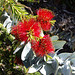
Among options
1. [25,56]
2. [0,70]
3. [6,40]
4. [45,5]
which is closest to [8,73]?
[0,70]

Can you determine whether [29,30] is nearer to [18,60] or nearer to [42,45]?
[42,45]

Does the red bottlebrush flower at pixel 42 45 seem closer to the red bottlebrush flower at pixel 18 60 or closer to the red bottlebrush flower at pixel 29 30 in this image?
the red bottlebrush flower at pixel 29 30

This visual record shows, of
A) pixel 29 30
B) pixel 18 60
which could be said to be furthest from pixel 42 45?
pixel 18 60

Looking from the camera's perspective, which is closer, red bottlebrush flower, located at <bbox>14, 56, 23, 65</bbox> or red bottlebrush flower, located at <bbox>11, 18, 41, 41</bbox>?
red bottlebrush flower, located at <bbox>11, 18, 41, 41</bbox>

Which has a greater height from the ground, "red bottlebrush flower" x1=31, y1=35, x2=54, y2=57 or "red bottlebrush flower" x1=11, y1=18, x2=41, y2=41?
"red bottlebrush flower" x1=11, y1=18, x2=41, y2=41

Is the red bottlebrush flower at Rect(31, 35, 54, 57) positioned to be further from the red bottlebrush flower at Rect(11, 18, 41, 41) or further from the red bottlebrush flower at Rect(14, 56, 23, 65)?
the red bottlebrush flower at Rect(14, 56, 23, 65)

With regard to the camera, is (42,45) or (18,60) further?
(18,60)

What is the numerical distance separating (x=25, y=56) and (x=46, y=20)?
0.88 feet

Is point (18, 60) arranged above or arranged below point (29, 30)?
below

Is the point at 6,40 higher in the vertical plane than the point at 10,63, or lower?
higher

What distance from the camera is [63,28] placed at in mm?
1965

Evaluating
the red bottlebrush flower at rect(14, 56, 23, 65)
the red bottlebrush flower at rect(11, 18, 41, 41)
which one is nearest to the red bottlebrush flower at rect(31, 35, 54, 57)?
the red bottlebrush flower at rect(11, 18, 41, 41)

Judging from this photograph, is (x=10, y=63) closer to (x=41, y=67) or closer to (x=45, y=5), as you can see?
(x=41, y=67)

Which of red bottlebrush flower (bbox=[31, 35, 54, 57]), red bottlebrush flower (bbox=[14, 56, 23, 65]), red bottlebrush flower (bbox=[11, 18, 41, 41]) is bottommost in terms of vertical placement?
red bottlebrush flower (bbox=[14, 56, 23, 65])
